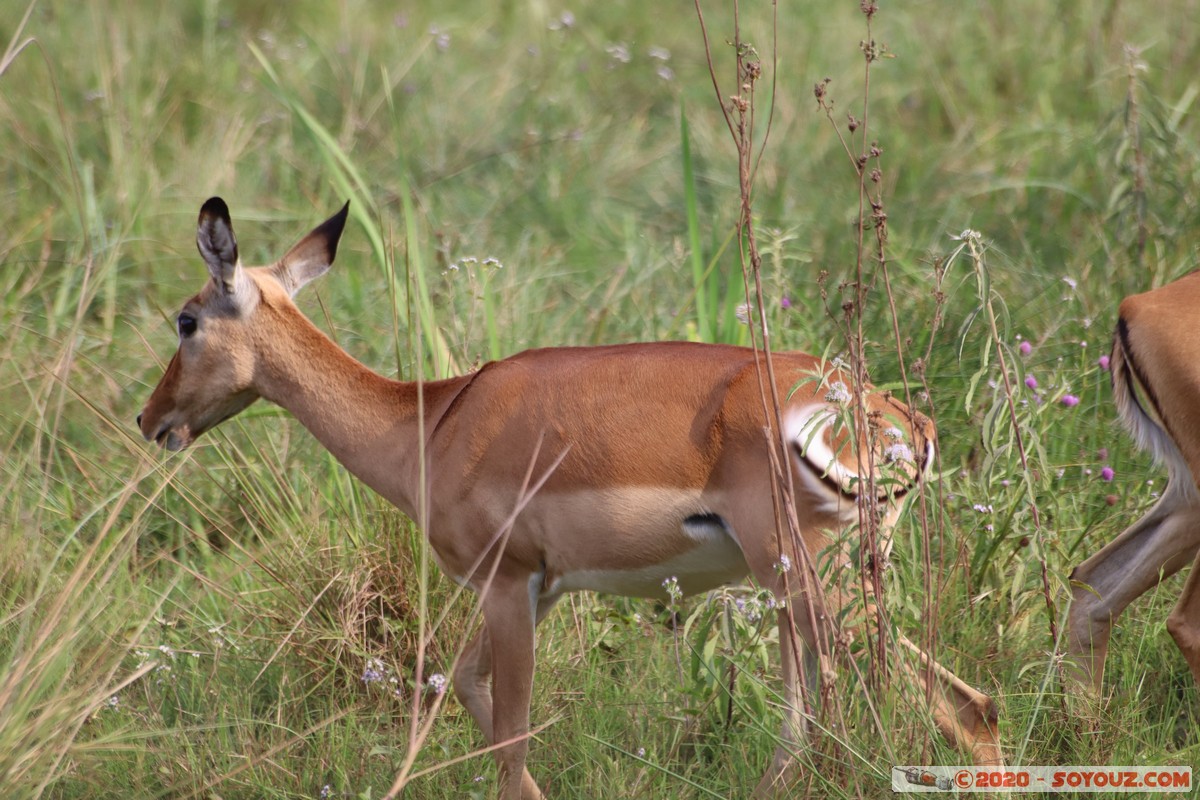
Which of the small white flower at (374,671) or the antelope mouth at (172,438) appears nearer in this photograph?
the small white flower at (374,671)

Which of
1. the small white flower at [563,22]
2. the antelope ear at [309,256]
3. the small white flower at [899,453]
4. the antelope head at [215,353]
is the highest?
the small white flower at [563,22]

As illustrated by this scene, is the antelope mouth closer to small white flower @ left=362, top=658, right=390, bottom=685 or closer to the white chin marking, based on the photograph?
small white flower @ left=362, top=658, right=390, bottom=685

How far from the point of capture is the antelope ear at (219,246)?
3908 mm

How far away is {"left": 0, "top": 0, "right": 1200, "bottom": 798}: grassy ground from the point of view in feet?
12.1

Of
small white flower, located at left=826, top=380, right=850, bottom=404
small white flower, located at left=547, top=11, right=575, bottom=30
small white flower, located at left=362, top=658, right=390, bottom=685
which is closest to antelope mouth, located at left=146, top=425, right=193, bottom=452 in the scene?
small white flower, located at left=362, top=658, right=390, bottom=685

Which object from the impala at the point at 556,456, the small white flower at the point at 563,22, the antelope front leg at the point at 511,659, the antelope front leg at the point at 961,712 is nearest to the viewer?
the antelope front leg at the point at 961,712

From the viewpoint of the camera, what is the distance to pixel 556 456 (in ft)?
12.3

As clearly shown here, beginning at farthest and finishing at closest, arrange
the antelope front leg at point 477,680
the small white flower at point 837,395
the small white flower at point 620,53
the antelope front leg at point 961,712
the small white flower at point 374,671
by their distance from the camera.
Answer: the small white flower at point 620,53 < the antelope front leg at point 477,680 < the small white flower at point 374,671 < the antelope front leg at point 961,712 < the small white flower at point 837,395

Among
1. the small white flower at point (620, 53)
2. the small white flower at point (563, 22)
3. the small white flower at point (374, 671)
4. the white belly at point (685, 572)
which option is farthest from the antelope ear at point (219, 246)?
the small white flower at point (563, 22)

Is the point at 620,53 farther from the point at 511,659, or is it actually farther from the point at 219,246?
the point at 511,659

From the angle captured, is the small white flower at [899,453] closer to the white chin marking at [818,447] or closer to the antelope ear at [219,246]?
the white chin marking at [818,447]

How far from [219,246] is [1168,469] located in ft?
8.30

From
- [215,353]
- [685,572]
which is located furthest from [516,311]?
[685,572]

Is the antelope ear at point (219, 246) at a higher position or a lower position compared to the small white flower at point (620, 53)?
lower
